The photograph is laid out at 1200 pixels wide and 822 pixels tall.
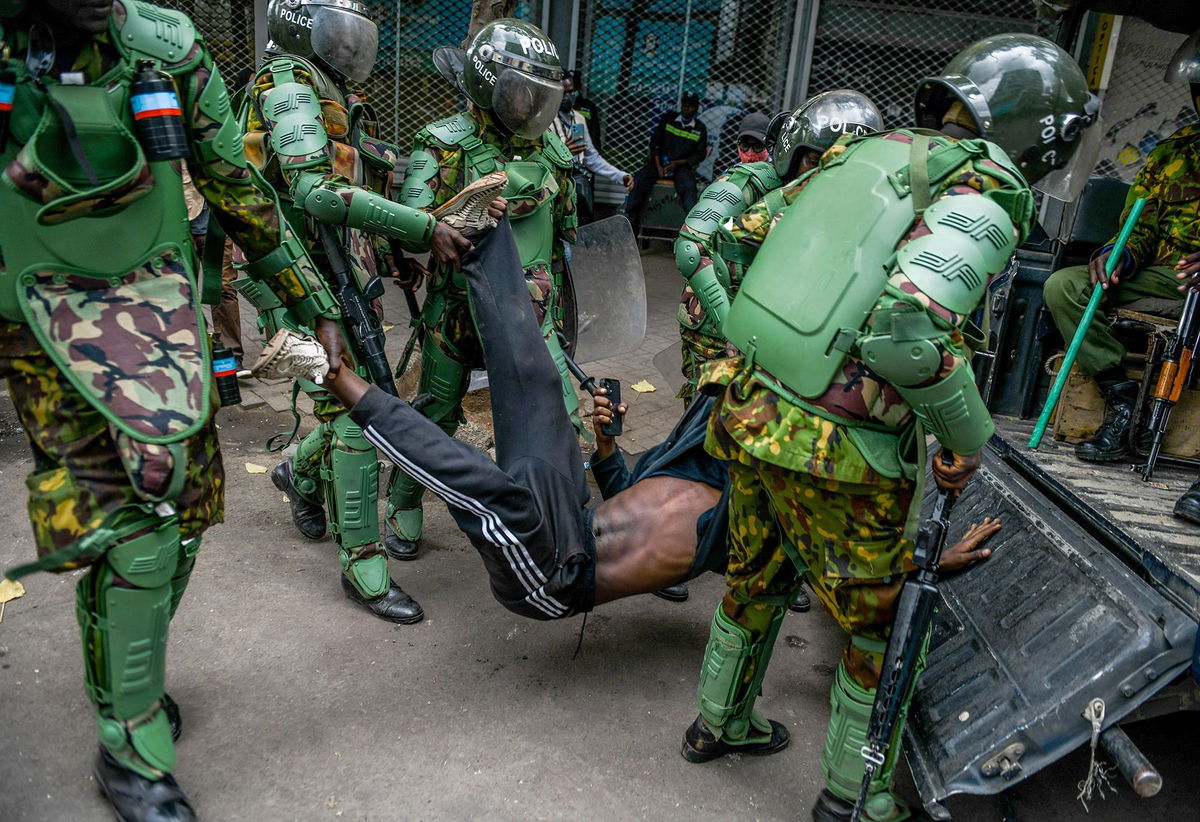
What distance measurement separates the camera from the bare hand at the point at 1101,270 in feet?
12.2

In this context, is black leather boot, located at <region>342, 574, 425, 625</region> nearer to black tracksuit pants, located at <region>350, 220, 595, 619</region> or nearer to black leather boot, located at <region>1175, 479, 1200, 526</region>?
black tracksuit pants, located at <region>350, 220, 595, 619</region>

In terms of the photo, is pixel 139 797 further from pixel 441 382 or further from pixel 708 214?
pixel 708 214

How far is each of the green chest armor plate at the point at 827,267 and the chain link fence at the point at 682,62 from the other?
7.27 meters

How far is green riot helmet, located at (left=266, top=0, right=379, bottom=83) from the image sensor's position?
340 centimetres

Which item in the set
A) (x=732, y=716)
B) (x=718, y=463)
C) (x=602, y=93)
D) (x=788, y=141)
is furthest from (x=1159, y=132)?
(x=732, y=716)

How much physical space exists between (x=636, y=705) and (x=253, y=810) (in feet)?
3.86

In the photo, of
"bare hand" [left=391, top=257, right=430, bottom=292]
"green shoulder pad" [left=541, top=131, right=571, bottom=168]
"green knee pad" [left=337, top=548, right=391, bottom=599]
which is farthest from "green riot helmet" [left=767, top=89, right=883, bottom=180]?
"green knee pad" [left=337, top=548, right=391, bottom=599]

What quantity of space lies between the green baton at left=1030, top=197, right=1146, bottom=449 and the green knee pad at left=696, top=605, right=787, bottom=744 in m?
1.64

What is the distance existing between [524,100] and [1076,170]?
76.5 inches

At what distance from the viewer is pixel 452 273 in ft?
11.6

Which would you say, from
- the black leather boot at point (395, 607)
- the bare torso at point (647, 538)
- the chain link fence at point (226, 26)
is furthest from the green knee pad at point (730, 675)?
the chain link fence at point (226, 26)

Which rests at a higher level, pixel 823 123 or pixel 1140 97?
pixel 823 123

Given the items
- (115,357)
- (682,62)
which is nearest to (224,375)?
(115,357)

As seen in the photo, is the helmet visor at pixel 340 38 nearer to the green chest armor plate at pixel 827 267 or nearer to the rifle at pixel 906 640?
the green chest armor plate at pixel 827 267
